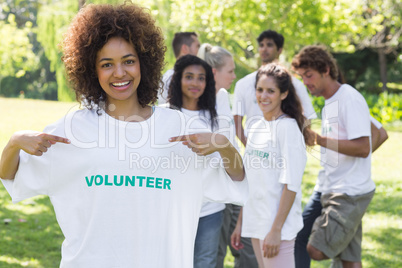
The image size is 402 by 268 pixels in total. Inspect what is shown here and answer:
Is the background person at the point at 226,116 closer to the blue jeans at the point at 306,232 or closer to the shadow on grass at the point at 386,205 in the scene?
the blue jeans at the point at 306,232

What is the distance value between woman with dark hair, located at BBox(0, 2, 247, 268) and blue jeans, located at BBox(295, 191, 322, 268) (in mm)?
2264

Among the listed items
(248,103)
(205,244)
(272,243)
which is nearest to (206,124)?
(205,244)

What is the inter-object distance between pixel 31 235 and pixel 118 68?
4.38 m

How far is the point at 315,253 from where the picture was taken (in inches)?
155

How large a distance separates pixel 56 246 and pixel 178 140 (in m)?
4.04

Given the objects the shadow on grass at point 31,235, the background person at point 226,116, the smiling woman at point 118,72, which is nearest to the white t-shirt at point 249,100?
the background person at point 226,116

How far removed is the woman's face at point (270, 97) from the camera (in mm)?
3551

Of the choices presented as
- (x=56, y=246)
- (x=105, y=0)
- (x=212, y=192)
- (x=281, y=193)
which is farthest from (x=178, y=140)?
(x=105, y=0)

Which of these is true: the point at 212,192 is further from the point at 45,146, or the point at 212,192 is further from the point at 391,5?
the point at 391,5

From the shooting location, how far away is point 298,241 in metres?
4.29

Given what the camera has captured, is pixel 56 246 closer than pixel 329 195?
No

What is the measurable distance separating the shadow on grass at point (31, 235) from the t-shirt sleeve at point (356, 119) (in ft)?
10.2

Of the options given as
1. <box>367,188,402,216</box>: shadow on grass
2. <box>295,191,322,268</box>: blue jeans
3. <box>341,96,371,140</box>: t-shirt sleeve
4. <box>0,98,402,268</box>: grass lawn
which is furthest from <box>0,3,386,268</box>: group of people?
<box>367,188,402,216</box>: shadow on grass

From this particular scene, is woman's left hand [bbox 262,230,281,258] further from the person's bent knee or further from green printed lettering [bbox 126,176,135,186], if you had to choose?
green printed lettering [bbox 126,176,135,186]
